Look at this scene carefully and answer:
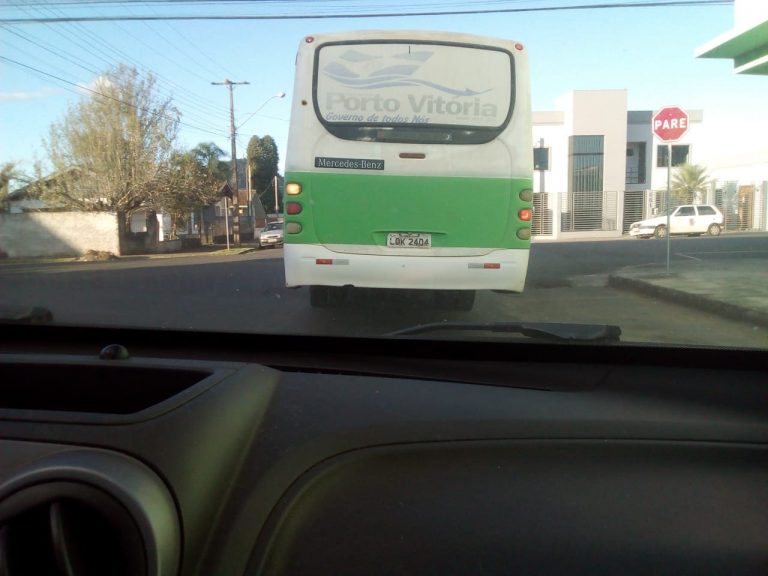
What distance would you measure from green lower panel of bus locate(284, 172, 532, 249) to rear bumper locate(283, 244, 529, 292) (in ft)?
0.40

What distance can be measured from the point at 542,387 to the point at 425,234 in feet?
11.6

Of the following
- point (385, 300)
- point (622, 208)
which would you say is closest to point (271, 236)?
point (385, 300)

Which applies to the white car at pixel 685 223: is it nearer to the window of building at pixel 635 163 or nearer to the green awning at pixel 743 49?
the window of building at pixel 635 163

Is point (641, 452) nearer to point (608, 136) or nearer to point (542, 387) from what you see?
point (542, 387)

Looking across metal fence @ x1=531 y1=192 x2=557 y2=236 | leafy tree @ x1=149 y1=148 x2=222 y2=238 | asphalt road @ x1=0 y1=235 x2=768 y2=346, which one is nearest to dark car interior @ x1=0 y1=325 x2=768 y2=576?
asphalt road @ x1=0 y1=235 x2=768 y2=346

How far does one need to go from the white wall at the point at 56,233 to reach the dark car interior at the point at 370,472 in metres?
6.59

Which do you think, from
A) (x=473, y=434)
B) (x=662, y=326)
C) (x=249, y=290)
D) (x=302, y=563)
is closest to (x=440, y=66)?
(x=662, y=326)

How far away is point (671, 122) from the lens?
4.09 m

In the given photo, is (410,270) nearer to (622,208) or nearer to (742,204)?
(622,208)

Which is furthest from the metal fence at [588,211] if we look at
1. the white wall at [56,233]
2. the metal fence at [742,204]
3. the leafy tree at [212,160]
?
the leafy tree at [212,160]

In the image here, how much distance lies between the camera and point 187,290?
24.9 ft

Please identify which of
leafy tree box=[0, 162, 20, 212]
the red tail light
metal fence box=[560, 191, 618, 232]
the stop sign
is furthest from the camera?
metal fence box=[560, 191, 618, 232]

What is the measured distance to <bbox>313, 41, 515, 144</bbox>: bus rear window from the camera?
6047 millimetres

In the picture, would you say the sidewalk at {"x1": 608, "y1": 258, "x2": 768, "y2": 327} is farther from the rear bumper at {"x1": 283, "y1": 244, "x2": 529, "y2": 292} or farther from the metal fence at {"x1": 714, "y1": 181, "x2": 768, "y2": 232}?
the rear bumper at {"x1": 283, "y1": 244, "x2": 529, "y2": 292}
